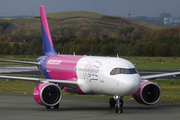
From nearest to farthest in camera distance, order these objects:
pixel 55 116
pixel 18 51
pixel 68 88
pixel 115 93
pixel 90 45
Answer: pixel 55 116, pixel 115 93, pixel 68 88, pixel 90 45, pixel 18 51

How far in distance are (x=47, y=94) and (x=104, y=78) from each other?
4.37m

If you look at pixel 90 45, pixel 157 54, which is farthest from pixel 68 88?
pixel 157 54

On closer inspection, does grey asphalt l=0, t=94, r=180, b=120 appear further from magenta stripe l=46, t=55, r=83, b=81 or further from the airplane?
magenta stripe l=46, t=55, r=83, b=81

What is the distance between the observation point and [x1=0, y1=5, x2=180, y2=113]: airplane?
23656mm

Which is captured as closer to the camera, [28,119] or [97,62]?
[28,119]

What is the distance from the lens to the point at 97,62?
2661 centimetres

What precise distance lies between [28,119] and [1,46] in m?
104

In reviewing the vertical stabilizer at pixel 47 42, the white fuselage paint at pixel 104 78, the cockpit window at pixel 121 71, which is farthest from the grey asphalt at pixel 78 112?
the vertical stabilizer at pixel 47 42

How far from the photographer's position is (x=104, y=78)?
24594mm

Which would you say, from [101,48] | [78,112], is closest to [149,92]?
[78,112]

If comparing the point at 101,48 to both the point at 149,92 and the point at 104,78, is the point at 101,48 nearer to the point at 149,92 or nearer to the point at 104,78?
the point at 149,92

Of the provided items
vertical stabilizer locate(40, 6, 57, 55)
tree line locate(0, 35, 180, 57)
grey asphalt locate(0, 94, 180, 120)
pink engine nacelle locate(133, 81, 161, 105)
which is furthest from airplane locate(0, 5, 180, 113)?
tree line locate(0, 35, 180, 57)

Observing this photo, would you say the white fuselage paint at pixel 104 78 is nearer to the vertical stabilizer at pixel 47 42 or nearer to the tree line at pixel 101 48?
the vertical stabilizer at pixel 47 42

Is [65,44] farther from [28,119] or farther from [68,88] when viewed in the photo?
[28,119]
